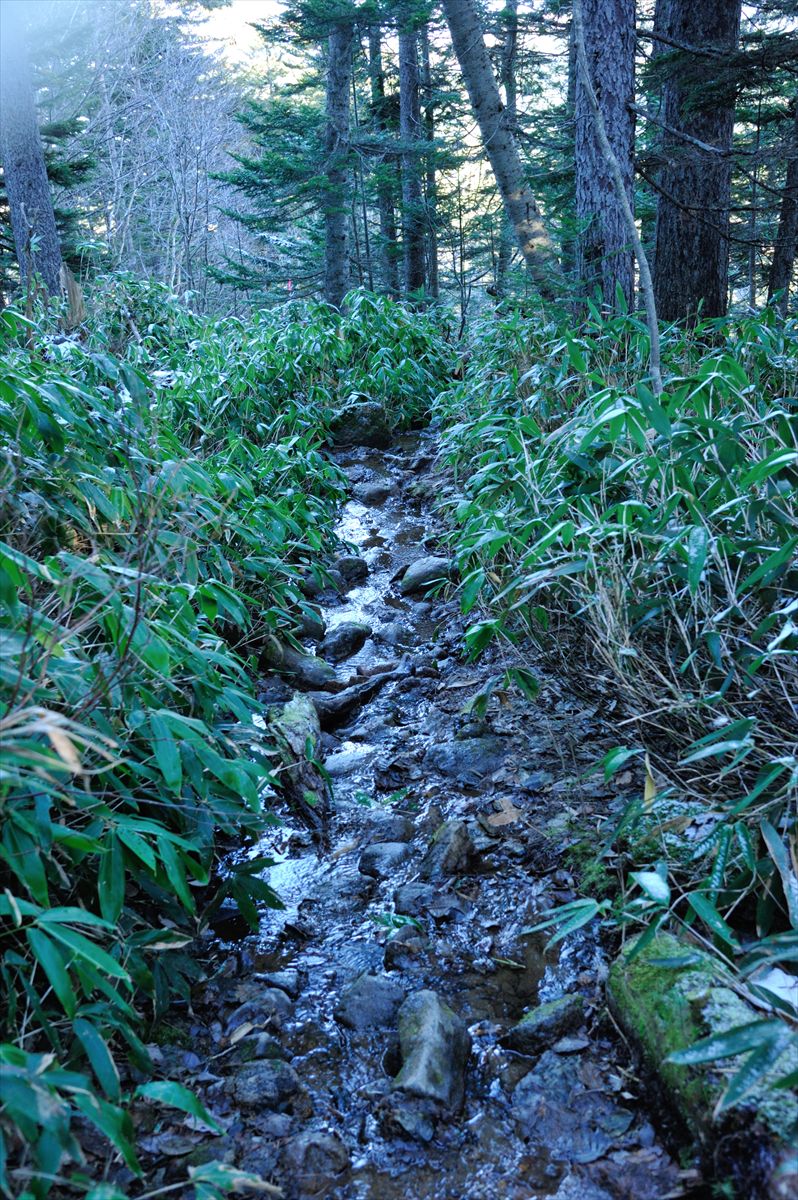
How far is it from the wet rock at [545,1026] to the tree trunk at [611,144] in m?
4.12

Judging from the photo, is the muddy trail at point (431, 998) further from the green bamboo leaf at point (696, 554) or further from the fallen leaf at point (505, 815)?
the green bamboo leaf at point (696, 554)

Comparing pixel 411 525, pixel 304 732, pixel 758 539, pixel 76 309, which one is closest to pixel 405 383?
pixel 411 525

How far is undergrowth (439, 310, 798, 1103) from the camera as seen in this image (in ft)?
5.49

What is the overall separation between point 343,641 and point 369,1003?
217cm

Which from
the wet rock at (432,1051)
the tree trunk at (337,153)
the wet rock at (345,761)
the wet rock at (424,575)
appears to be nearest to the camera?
the wet rock at (432,1051)

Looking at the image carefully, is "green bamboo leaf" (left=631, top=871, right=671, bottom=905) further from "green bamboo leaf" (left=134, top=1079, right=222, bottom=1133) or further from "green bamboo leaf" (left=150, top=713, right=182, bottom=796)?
"green bamboo leaf" (left=150, top=713, right=182, bottom=796)

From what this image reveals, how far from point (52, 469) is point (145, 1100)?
69.6 inches

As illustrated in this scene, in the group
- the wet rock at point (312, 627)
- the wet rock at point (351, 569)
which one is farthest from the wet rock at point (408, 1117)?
the wet rock at point (351, 569)

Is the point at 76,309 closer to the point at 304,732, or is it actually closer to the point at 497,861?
the point at 304,732

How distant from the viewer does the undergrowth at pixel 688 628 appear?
1.67 metres

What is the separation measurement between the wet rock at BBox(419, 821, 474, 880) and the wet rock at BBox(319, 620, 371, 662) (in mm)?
1563

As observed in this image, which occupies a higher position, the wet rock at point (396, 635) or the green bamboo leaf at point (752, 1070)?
the green bamboo leaf at point (752, 1070)

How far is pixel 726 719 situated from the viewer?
1.95 metres

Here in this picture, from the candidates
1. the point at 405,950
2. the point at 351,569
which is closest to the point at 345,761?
the point at 405,950
